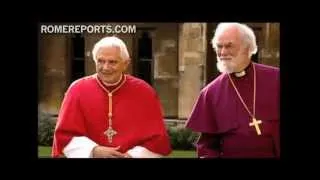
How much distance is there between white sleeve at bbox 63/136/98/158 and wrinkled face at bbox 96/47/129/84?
20.3 inches

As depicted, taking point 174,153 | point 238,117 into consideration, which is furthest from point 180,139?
point 238,117

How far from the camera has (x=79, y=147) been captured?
5.15m

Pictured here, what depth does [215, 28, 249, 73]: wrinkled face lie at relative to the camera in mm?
5121

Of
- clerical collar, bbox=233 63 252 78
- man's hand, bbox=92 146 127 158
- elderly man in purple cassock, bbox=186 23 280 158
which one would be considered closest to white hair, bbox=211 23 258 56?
elderly man in purple cassock, bbox=186 23 280 158

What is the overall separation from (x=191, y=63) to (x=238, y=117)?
0.59 m

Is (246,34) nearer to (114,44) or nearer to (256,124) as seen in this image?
(256,124)

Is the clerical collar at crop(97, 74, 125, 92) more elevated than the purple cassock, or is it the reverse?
the clerical collar at crop(97, 74, 125, 92)

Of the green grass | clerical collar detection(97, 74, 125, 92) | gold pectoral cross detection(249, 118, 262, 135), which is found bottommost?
the green grass

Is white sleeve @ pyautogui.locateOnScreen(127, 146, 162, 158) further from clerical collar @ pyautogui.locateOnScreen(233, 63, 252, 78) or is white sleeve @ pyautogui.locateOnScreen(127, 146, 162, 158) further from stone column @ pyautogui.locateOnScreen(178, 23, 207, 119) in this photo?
clerical collar @ pyautogui.locateOnScreen(233, 63, 252, 78)

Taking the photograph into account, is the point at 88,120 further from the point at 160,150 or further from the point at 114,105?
the point at 160,150

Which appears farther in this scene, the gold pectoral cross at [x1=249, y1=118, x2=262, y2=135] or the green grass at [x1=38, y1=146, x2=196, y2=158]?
the green grass at [x1=38, y1=146, x2=196, y2=158]

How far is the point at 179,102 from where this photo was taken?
5172 mm

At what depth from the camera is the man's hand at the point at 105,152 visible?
5129 mm
